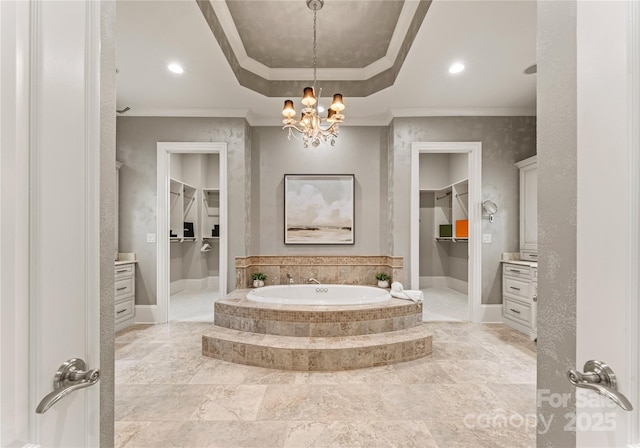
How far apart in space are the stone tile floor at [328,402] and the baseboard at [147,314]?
915 millimetres

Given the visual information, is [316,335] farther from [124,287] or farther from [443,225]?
[443,225]

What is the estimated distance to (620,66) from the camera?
56cm

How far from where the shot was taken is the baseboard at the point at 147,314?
3.96 m

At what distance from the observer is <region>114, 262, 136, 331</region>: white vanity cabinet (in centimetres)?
369

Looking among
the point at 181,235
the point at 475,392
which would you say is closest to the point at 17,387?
the point at 475,392

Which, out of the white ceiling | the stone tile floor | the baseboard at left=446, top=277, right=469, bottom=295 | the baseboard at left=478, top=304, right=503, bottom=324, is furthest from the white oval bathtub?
the baseboard at left=446, top=277, right=469, bottom=295

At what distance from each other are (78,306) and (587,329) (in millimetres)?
1118

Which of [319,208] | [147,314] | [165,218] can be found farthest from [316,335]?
[165,218]

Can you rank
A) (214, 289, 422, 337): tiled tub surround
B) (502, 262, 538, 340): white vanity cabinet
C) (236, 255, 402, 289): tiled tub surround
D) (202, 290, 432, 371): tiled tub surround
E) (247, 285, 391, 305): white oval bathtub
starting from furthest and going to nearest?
(236, 255, 402, 289): tiled tub surround → (247, 285, 391, 305): white oval bathtub → (502, 262, 538, 340): white vanity cabinet → (214, 289, 422, 337): tiled tub surround → (202, 290, 432, 371): tiled tub surround

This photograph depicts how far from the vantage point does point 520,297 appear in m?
3.61

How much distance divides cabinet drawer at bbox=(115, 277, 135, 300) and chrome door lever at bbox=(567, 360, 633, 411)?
426 cm

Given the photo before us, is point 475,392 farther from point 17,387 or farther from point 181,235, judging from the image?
point 181,235

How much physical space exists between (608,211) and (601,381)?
34cm

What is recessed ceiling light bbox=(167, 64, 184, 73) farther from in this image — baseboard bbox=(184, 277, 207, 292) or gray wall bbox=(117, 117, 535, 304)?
baseboard bbox=(184, 277, 207, 292)
